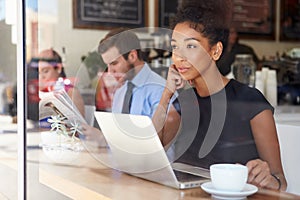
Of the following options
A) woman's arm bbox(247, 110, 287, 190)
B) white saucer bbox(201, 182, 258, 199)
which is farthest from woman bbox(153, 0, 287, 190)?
white saucer bbox(201, 182, 258, 199)

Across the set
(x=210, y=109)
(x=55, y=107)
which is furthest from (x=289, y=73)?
(x=55, y=107)

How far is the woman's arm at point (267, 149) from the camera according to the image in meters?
0.60

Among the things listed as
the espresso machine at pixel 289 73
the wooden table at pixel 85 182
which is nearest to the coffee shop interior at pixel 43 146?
the wooden table at pixel 85 182

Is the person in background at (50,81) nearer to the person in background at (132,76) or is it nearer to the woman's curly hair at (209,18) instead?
the person in background at (132,76)

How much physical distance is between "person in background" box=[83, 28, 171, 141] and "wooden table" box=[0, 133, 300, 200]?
0.12 meters

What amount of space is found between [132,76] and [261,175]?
1.46 feet

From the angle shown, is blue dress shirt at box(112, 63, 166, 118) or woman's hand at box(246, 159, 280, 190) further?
blue dress shirt at box(112, 63, 166, 118)

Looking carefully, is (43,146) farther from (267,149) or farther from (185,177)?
(267,149)

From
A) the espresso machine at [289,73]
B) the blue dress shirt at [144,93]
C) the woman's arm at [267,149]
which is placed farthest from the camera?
the espresso machine at [289,73]

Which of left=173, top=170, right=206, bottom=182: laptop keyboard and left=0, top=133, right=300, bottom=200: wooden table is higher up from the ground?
left=173, top=170, right=206, bottom=182: laptop keyboard

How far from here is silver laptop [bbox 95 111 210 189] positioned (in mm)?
539

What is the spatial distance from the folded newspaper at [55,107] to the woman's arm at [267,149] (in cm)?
27

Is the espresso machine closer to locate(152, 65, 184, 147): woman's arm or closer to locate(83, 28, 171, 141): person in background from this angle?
locate(83, 28, 171, 141): person in background

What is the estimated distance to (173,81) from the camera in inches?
25.8
